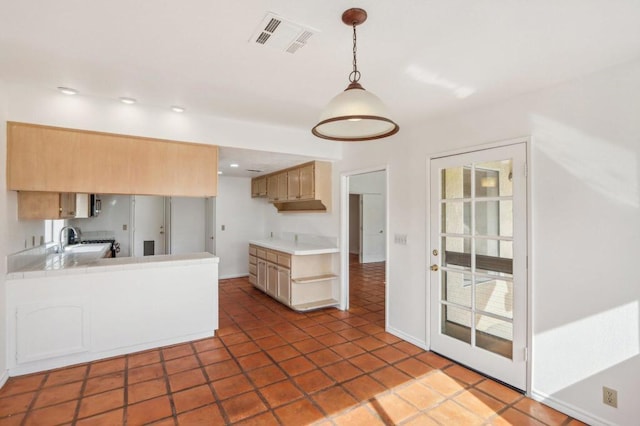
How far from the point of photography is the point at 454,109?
296cm

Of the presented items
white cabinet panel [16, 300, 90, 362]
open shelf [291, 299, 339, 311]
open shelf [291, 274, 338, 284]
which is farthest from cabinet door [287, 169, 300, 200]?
white cabinet panel [16, 300, 90, 362]

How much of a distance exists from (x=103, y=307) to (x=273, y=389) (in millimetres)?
1875

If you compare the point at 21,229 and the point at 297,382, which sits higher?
the point at 21,229

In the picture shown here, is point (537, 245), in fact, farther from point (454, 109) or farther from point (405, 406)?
point (405, 406)

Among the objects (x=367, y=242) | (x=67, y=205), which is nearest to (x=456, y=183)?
(x=67, y=205)

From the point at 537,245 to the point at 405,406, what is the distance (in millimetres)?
1604

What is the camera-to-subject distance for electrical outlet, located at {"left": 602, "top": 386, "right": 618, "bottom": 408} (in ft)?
6.73

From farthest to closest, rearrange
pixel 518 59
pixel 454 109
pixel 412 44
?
pixel 454 109, pixel 518 59, pixel 412 44

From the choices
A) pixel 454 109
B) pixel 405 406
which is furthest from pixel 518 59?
pixel 405 406

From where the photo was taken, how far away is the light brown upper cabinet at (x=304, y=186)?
4.64 metres

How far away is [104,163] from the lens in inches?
120

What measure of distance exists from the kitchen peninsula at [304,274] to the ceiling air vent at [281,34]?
2922 millimetres

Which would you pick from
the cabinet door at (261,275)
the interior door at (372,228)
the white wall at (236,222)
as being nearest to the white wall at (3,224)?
the cabinet door at (261,275)

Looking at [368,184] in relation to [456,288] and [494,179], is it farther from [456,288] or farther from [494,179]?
[494,179]
